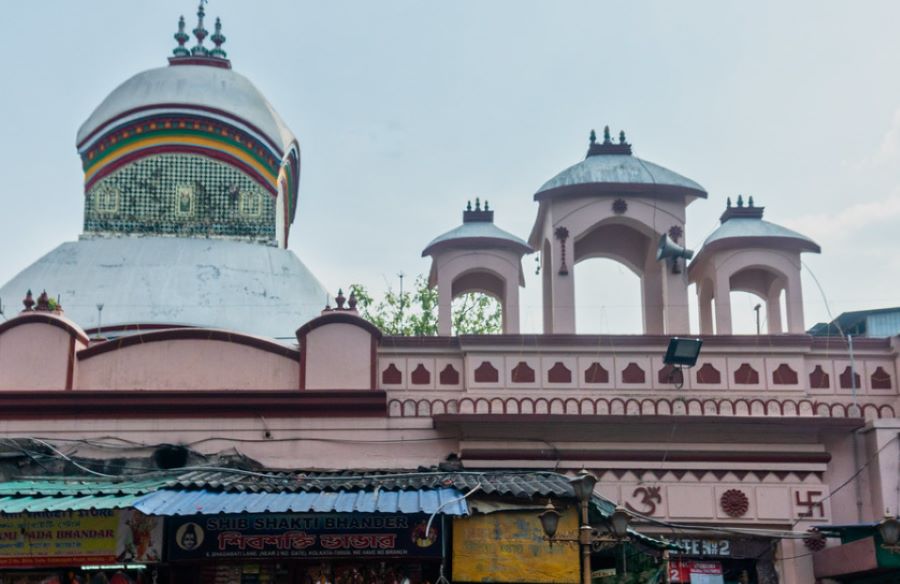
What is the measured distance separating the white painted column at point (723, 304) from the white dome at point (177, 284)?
649cm

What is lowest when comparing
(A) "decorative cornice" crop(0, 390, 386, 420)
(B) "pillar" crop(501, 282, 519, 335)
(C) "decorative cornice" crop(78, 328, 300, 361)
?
(A) "decorative cornice" crop(0, 390, 386, 420)

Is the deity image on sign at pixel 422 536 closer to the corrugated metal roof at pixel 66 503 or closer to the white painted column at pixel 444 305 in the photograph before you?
the corrugated metal roof at pixel 66 503

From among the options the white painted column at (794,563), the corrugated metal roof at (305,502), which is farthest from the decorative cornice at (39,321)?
the white painted column at (794,563)

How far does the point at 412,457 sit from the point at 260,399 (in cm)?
204

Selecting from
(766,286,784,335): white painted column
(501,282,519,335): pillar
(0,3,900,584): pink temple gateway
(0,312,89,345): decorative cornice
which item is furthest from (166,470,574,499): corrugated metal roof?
(766,286,784,335): white painted column

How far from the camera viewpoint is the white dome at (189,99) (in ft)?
73.4

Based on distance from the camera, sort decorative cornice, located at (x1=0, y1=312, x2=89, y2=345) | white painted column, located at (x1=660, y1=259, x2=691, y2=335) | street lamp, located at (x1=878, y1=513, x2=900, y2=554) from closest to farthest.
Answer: street lamp, located at (x1=878, y1=513, x2=900, y2=554), decorative cornice, located at (x1=0, y1=312, x2=89, y2=345), white painted column, located at (x1=660, y1=259, x2=691, y2=335)

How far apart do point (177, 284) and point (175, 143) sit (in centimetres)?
361

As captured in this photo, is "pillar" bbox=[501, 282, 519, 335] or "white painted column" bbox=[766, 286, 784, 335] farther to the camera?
"white painted column" bbox=[766, 286, 784, 335]

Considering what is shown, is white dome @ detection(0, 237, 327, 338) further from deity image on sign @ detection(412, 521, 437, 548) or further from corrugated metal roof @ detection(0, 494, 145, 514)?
deity image on sign @ detection(412, 521, 437, 548)

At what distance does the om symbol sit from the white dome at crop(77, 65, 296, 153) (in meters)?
10.6

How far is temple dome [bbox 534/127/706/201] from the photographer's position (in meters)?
17.0

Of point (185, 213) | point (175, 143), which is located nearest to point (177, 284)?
point (185, 213)

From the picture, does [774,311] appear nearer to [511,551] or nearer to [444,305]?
[444,305]
